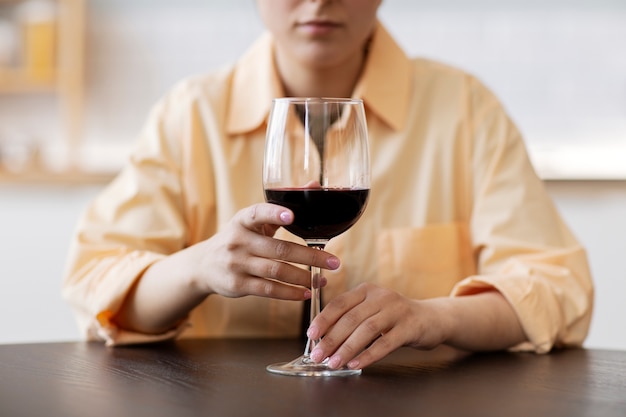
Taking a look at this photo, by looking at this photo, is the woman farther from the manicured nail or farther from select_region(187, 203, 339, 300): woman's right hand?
the manicured nail

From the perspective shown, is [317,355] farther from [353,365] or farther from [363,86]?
[363,86]

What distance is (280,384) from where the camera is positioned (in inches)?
44.3

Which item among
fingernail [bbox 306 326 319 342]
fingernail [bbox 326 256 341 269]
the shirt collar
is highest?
the shirt collar

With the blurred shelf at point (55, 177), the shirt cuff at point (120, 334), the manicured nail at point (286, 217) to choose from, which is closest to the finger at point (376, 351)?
the manicured nail at point (286, 217)

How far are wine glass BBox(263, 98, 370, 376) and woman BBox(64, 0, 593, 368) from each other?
1.44ft

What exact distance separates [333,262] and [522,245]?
70 centimetres

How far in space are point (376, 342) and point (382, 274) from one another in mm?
566

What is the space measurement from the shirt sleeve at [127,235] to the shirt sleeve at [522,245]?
525 millimetres

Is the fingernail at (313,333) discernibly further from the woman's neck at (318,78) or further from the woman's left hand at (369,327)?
the woman's neck at (318,78)

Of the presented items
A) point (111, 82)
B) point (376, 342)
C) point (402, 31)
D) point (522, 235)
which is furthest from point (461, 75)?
point (111, 82)

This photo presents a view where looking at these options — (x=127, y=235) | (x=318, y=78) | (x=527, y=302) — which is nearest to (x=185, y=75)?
(x=318, y=78)

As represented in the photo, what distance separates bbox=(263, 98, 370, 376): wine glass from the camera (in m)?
1.13

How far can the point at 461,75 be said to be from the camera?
1931 millimetres

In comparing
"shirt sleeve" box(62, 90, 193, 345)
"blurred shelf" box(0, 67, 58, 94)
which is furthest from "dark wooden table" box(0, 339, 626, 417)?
"blurred shelf" box(0, 67, 58, 94)
